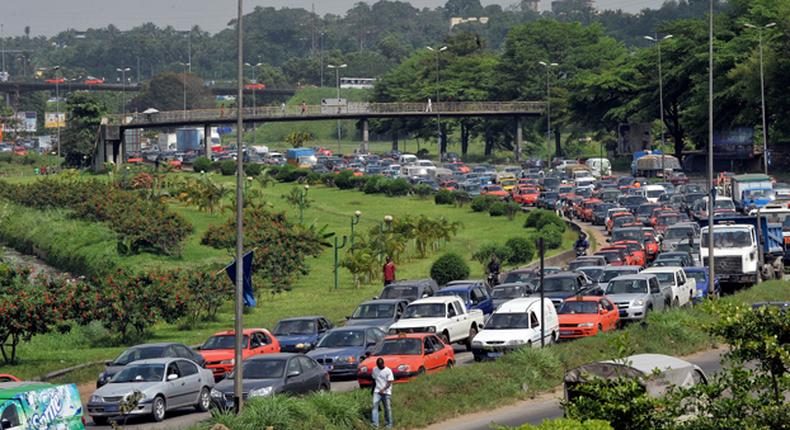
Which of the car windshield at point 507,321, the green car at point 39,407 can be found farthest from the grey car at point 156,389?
the car windshield at point 507,321

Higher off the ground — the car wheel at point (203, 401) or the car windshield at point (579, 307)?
the car windshield at point (579, 307)

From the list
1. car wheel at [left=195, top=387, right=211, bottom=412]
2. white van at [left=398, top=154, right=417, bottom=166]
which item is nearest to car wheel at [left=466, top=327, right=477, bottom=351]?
car wheel at [left=195, top=387, right=211, bottom=412]

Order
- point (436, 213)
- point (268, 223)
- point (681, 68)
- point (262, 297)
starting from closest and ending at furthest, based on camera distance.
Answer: point (262, 297) < point (268, 223) < point (436, 213) < point (681, 68)

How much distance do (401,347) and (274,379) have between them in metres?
4.20

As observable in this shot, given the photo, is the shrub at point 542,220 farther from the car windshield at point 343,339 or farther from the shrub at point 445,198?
the car windshield at point 343,339

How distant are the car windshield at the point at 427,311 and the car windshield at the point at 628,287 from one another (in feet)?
20.6

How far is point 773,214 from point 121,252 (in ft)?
97.1

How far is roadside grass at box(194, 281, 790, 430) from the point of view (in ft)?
88.0

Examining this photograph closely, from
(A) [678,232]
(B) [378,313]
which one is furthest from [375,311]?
(A) [678,232]

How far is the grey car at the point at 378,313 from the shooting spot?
39.8 meters

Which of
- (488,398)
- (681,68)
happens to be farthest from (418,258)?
(681,68)

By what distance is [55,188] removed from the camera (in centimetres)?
8675

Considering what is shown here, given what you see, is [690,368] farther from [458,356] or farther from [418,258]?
[418,258]

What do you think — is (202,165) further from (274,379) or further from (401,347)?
(274,379)
